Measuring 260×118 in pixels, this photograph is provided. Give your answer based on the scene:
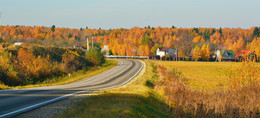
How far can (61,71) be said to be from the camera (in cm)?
3616

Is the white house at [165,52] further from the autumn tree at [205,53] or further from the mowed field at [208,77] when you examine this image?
the mowed field at [208,77]

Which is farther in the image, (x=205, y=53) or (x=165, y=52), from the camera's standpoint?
(x=165, y=52)

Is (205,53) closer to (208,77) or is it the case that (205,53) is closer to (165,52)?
(165,52)

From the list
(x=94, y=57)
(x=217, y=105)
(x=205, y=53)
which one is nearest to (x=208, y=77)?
(x=94, y=57)

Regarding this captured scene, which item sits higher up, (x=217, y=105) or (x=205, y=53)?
(x=205, y=53)

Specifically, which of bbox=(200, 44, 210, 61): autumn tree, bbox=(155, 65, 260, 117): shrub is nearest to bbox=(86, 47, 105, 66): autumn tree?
bbox=(155, 65, 260, 117): shrub

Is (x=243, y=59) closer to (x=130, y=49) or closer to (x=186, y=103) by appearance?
(x=186, y=103)

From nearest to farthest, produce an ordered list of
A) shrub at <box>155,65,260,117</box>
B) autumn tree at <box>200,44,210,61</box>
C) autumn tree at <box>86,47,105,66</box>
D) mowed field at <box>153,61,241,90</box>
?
shrub at <box>155,65,260,117</box> < mowed field at <box>153,61,241,90</box> < autumn tree at <box>86,47,105,66</box> < autumn tree at <box>200,44,210,61</box>

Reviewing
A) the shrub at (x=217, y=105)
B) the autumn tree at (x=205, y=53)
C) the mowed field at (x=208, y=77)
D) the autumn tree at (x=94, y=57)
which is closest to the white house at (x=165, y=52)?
the autumn tree at (x=205, y=53)

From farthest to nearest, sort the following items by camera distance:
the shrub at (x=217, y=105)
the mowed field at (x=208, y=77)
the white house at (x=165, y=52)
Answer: the white house at (x=165, y=52) → the mowed field at (x=208, y=77) → the shrub at (x=217, y=105)

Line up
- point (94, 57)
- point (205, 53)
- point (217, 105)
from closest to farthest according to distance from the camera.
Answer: point (217, 105)
point (94, 57)
point (205, 53)

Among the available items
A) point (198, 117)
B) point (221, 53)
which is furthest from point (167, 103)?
point (221, 53)

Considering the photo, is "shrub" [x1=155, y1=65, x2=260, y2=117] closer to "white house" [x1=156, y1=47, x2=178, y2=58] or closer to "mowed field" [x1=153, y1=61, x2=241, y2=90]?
"mowed field" [x1=153, y1=61, x2=241, y2=90]

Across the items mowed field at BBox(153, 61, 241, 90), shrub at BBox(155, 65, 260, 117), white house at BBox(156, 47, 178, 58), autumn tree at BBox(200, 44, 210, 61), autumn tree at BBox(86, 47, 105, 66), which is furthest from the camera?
white house at BBox(156, 47, 178, 58)
